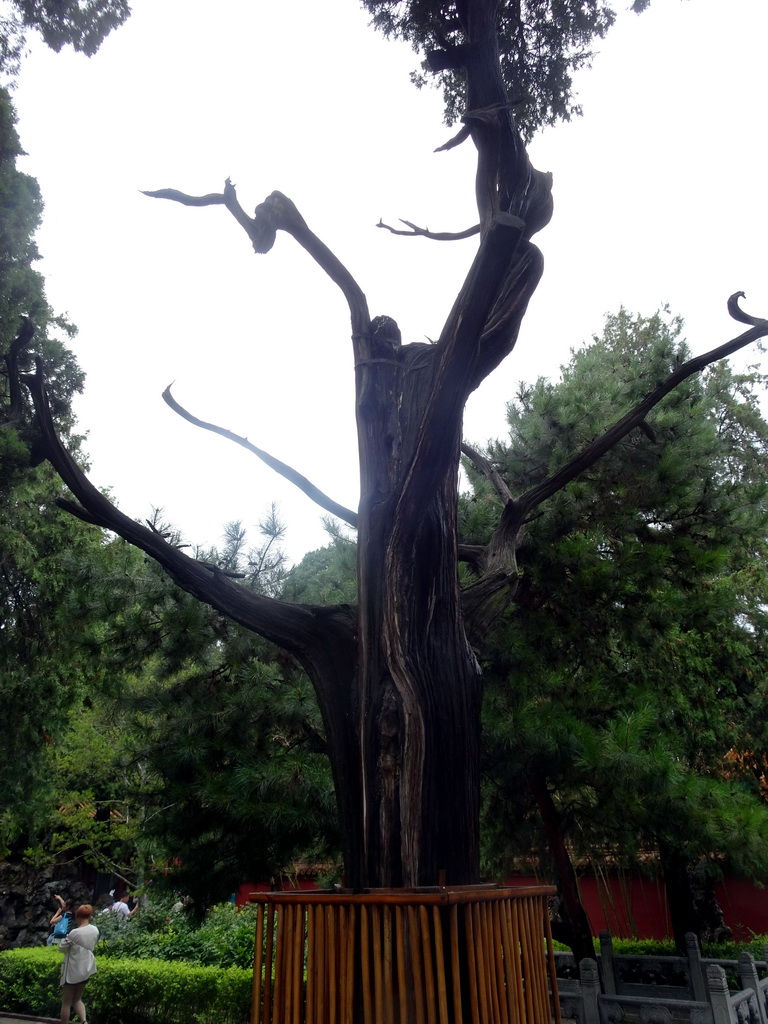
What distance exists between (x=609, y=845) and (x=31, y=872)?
17911 millimetres

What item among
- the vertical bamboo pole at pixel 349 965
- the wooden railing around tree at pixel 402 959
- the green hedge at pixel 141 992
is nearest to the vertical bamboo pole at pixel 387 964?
the wooden railing around tree at pixel 402 959

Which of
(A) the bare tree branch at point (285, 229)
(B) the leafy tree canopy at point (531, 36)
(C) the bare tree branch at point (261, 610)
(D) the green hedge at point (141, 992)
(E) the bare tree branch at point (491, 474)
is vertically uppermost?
(B) the leafy tree canopy at point (531, 36)

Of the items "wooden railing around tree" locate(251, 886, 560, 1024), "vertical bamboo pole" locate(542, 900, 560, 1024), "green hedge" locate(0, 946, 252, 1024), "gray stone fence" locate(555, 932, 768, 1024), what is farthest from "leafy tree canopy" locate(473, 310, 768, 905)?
"green hedge" locate(0, 946, 252, 1024)

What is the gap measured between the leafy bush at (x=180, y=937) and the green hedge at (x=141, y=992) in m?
1.01

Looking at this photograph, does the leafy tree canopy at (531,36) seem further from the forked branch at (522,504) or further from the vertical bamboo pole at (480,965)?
the vertical bamboo pole at (480,965)

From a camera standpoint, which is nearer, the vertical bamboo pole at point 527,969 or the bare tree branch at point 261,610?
the vertical bamboo pole at point 527,969

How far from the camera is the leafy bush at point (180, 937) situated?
10.3 metres

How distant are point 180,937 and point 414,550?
10003 millimetres

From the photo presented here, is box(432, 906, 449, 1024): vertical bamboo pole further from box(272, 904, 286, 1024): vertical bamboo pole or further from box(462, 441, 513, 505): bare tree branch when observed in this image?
box(462, 441, 513, 505): bare tree branch

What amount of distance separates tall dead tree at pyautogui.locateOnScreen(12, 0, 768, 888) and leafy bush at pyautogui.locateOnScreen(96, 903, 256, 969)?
283 inches

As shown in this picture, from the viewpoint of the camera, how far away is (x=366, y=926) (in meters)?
2.82

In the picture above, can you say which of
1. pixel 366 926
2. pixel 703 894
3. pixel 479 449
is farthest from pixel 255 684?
pixel 703 894

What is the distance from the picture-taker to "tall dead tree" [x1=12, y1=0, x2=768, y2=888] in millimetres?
3350

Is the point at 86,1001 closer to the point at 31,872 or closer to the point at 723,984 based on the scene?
the point at 723,984
